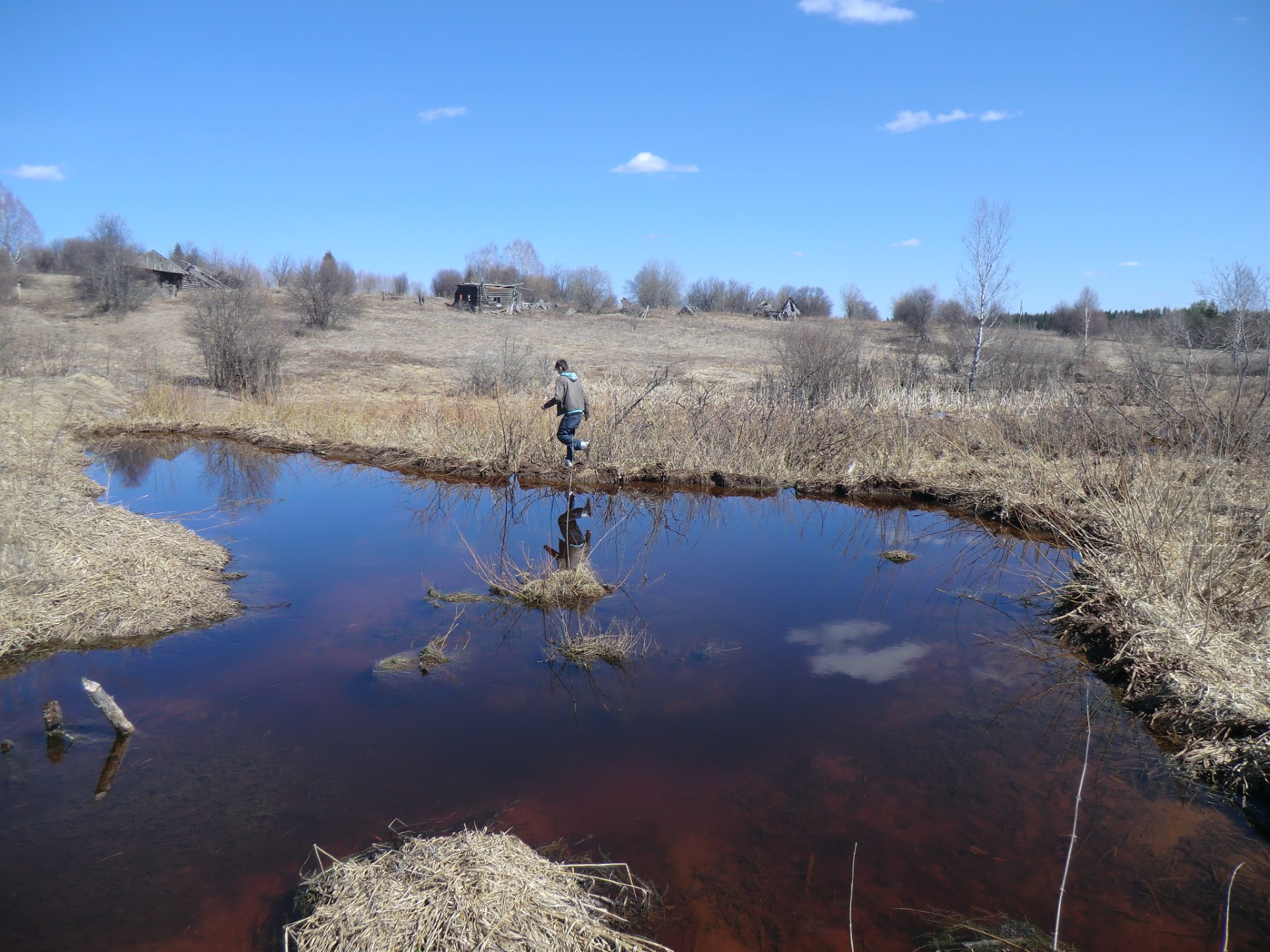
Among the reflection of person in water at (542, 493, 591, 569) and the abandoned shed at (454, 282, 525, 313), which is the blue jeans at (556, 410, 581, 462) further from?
the abandoned shed at (454, 282, 525, 313)

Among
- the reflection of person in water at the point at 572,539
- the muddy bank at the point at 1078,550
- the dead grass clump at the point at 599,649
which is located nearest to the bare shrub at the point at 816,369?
the muddy bank at the point at 1078,550

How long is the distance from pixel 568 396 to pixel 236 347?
41.4 feet

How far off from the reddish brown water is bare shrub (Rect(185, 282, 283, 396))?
13.5m

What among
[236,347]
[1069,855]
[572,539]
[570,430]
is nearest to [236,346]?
[236,347]

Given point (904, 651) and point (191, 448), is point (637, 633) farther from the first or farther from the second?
point (191, 448)

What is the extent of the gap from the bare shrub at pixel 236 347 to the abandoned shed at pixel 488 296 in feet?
81.2

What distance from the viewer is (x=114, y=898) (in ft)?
13.1

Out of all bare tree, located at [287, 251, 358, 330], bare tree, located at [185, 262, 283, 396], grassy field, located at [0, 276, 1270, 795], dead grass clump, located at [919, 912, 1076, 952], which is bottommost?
dead grass clump, located at [919, 912, 1076, 952]

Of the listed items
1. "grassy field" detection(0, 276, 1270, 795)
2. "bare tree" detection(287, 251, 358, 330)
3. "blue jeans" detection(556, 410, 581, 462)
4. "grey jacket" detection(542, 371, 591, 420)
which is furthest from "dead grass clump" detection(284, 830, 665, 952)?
"bare tree" detection(287, 251, 358, 330)

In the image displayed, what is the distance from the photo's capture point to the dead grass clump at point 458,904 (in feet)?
11.0

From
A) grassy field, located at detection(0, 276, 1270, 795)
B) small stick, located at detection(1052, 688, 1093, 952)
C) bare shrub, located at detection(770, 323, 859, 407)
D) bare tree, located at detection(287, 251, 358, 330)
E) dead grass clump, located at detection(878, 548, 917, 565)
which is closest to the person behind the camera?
small stick, located at detection(1052, 688, 1093, 952)

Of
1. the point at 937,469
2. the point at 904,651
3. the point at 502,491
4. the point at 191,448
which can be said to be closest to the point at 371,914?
the point at 904,651

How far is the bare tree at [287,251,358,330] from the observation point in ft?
111

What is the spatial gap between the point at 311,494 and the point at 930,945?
1101 centimetres
